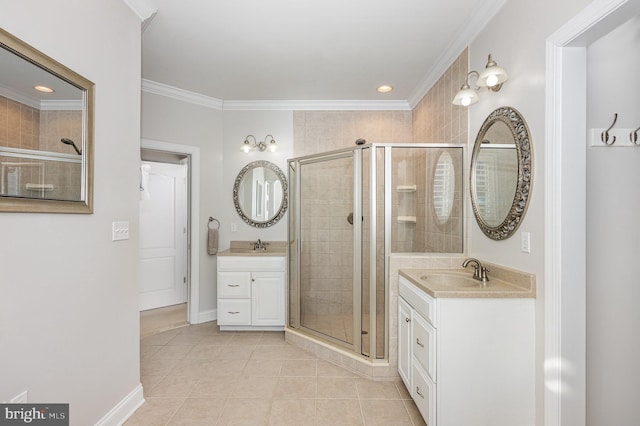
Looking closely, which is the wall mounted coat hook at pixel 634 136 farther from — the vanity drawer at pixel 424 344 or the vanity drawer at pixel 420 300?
the vanity drawer at pixel 424 344

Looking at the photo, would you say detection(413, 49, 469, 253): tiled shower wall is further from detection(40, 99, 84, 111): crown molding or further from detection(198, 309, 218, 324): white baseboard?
detection(198, 309, 218, 324): white baseboard

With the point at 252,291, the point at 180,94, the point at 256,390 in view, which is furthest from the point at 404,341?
the point at 180,94

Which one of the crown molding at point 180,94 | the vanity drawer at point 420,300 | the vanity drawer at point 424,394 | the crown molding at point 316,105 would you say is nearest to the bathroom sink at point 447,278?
the vanity drawer at point 420,300

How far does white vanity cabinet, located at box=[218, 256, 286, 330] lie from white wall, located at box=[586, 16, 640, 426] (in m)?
2.60

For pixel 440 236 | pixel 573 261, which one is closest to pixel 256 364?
pixel 440 236

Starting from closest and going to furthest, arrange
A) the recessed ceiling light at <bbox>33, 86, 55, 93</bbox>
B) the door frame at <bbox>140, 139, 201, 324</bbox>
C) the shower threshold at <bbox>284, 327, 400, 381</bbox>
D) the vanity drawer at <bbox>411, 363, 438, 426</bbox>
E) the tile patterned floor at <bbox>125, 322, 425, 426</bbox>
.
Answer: the recessed ceiling light at <bbox>33, 86, 55, 93</bbox> → the vanity drawer at <bbox>411, 363, 438, 426</bbox> → the tile patterned floor at <bbox>125, 322, 425, 426</bbox> → the shower threshold at <bbox>284, 327, 400, 381</bbox> → the door frame at <bbox>140, 139, 201, 324</bbox>

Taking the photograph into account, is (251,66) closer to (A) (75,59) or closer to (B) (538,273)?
(A) (75,59)

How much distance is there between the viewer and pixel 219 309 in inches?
135

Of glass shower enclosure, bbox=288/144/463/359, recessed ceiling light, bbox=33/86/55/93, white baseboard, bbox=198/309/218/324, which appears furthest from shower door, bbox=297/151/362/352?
recessed ceiling light, bbox=33/86/55/93

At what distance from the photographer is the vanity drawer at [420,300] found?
5.60 feet

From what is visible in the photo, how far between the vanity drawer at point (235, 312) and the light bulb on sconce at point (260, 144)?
1.79m

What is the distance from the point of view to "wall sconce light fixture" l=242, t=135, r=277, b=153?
382cm

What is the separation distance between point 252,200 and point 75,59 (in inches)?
97.1

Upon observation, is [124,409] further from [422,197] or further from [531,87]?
[531,87]
